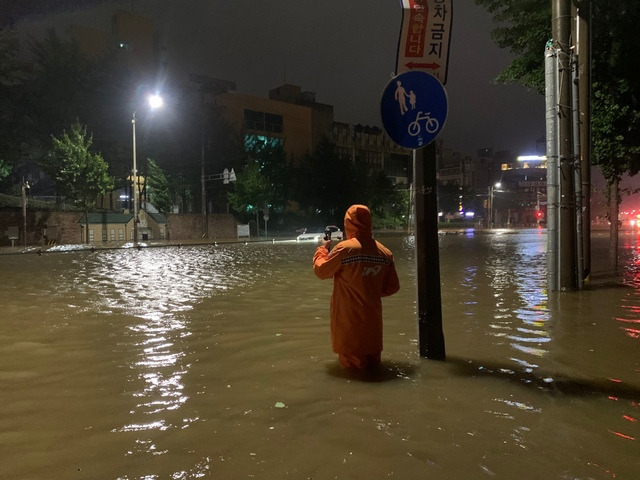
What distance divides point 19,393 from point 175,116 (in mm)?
48905

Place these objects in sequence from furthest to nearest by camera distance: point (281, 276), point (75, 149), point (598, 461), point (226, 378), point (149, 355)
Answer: point (75, 149) → point (281, 276) → point (149, 355) → point (226, 378) → point (598, 461)

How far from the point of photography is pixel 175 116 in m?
50.2

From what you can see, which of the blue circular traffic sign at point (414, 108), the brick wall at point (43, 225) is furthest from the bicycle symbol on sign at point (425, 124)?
the brick wall at point (43, 225)

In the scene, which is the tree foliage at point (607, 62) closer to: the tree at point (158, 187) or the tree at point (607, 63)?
the tree at point (607, 63)

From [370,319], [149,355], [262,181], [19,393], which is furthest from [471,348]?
[262,181]

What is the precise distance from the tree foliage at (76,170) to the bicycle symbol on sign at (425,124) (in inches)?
1459

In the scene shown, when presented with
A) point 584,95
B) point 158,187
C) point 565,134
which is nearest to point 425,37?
point 565,134

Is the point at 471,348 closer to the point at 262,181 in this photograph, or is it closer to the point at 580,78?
the point at 580,78

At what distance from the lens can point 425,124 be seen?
4977 millimetres

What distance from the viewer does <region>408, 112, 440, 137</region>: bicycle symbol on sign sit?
4.94 metres

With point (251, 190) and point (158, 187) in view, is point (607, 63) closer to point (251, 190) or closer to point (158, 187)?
point (251, 190)

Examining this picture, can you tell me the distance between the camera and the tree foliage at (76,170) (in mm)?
36875

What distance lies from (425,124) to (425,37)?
97 centimetres

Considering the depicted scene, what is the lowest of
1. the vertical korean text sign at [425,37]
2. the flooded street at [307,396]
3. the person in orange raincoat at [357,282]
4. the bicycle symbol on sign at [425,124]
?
the flooded street at [307,396]
